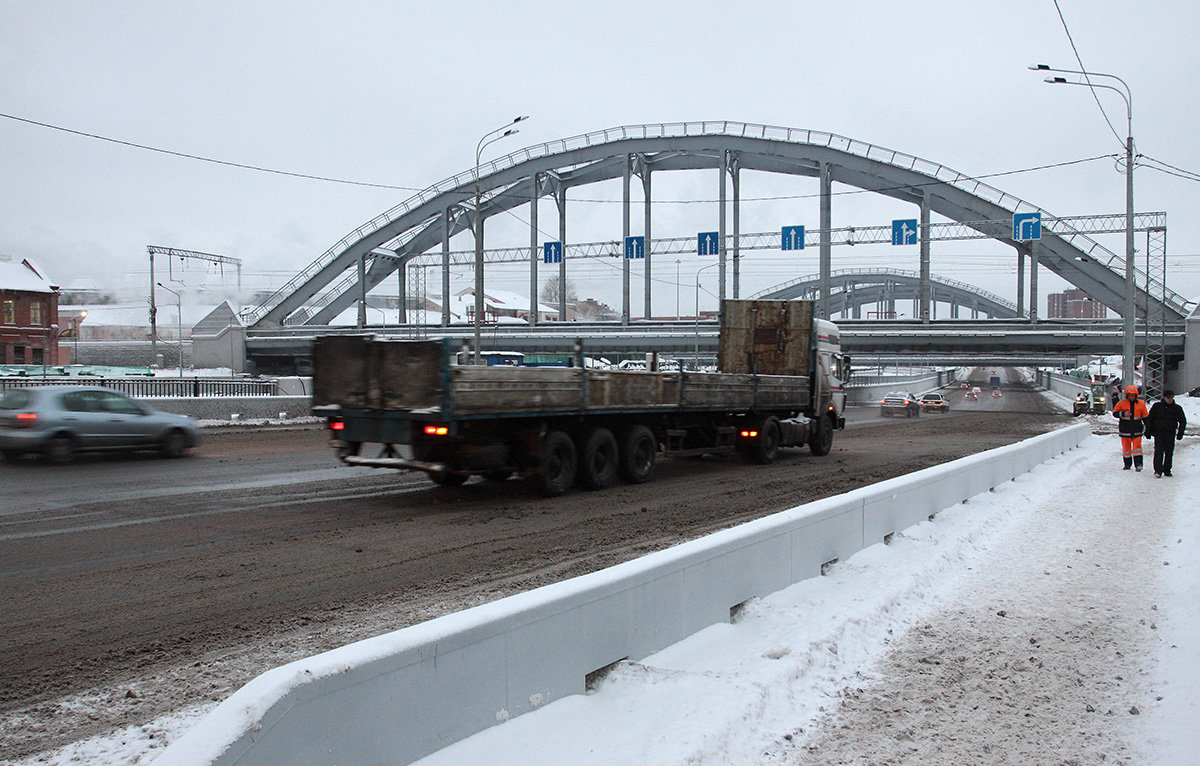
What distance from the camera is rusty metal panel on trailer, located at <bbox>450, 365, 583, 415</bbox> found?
1097cm

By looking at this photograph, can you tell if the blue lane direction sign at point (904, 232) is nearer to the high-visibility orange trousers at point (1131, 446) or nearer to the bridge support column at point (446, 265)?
the high-visibility orange trousers at point (1131, 446)

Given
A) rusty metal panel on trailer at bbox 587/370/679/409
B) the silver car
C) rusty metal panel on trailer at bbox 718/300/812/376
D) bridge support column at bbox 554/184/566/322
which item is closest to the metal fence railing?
the silver car

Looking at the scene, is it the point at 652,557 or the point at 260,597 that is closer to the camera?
the point at 652,557

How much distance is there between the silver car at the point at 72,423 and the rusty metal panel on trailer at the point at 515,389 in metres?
8.54

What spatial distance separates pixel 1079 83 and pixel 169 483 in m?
25.4

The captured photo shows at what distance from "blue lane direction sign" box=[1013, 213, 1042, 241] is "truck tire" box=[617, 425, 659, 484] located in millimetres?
39015

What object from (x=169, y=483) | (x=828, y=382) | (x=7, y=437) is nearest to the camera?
(x=169, y=483)

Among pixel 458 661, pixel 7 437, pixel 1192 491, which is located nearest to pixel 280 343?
pixel 7 437

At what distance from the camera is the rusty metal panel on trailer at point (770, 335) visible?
66.8ft

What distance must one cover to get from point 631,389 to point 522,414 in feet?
8.91

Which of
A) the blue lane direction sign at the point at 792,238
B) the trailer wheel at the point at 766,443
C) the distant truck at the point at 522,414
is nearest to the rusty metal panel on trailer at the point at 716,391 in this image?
the distant truck at the point at 522,414

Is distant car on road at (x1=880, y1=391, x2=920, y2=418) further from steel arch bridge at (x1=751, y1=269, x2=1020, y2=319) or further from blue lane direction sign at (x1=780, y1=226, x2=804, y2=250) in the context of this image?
steel arch bridge at (x1=751, y1=269, x2=1020, y2=319)

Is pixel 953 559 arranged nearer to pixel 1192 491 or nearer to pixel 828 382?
pixel 1192 491

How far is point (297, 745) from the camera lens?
3.16 m
